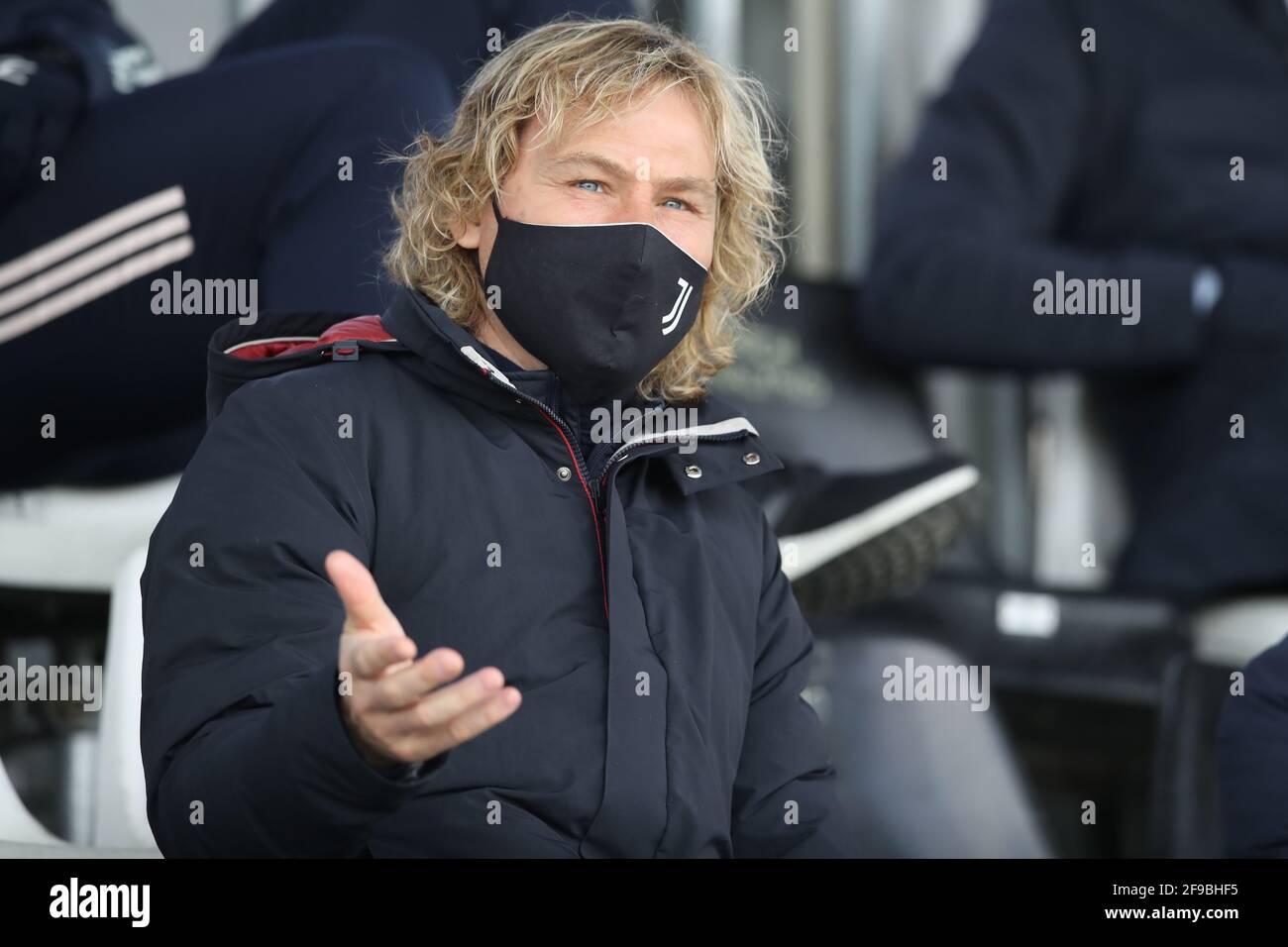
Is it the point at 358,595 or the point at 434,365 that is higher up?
the point at 434,365

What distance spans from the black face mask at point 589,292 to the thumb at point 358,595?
28cm

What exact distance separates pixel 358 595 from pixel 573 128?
1.16ft

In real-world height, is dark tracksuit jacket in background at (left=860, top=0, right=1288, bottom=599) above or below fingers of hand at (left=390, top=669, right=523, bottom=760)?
above

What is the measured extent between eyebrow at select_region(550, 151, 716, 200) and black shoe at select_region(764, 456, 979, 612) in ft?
1.49

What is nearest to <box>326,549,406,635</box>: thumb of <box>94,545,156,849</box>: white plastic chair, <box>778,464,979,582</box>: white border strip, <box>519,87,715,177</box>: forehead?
<box>519,87,715,177</box>: forehead

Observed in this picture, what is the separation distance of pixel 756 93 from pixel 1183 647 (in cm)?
94

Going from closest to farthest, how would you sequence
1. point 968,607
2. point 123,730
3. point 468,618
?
point 468,618, point 123,730, point 968,607

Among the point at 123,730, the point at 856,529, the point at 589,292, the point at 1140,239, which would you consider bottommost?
the point at 123,730

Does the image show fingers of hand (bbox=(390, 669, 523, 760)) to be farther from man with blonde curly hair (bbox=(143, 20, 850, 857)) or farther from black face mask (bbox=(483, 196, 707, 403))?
black face mask (bbox=(483, 196, 707, 403))

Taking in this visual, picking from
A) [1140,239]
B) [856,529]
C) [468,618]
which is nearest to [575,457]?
[468,618]

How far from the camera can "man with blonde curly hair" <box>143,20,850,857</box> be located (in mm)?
767

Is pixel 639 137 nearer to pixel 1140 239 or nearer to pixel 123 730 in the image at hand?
pixel 123 730

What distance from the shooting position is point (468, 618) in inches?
33.1
